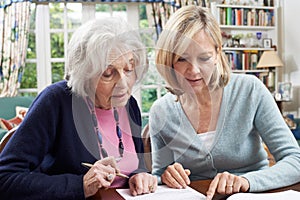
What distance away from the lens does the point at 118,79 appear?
2.92 ft

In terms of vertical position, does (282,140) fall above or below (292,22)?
below

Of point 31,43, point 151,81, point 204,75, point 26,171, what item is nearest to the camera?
point 151,81

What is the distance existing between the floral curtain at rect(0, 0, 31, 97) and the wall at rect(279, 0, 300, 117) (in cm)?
325

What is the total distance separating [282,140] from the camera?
127 centimetres

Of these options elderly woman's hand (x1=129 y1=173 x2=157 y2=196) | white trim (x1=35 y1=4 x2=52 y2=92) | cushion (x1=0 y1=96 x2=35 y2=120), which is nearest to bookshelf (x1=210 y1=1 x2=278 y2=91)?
white trim (x1=35 y1=4 x2=52 y2=92)

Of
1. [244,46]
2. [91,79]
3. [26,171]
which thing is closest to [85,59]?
[91,79]

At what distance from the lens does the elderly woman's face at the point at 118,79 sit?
87cm

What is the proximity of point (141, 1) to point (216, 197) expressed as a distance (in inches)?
169

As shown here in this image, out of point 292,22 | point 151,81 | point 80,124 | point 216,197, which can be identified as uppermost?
point 292,22

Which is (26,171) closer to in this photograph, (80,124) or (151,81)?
(80,124)

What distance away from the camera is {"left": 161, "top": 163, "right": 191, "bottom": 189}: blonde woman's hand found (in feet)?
3.64

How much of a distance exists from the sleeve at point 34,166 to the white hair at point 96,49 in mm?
109

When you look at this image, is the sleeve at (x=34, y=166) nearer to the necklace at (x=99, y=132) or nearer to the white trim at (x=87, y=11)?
the necklace at (x=99, y=132)

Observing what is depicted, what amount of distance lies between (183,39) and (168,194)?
0.38m
